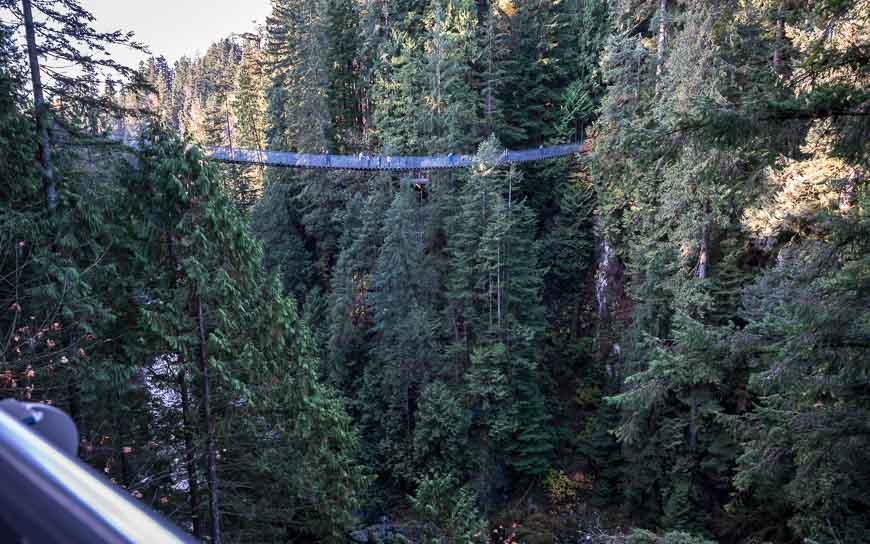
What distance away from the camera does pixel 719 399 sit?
13.1 metres

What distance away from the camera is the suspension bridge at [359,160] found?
20594 mm

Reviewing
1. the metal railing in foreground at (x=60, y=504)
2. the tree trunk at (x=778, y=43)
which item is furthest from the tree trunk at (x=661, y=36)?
the metal railing in foreground at (x=60, y=504)

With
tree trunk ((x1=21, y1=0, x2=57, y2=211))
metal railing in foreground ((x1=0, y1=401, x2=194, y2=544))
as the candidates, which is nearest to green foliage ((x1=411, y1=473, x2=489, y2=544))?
tree trunk ((x1=21, y1=0, x2=57, y2=211))

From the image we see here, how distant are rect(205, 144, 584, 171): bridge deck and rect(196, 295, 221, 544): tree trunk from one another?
14745 mm

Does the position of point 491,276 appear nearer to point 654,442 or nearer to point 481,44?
point 654,442

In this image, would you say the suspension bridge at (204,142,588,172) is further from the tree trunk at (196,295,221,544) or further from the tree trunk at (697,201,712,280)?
the tree trunk at (196,295,221,544)

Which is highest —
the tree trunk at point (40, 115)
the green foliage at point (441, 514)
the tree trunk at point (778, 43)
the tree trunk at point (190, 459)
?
the tree trunk at point (778, 43)

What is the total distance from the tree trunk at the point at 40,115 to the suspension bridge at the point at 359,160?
14.1 metres

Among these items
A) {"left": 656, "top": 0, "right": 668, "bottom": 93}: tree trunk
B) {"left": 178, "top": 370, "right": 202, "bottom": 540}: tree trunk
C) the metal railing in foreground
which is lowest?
{"left": 178, "top": 370, "right": 202, "bottom": 540}: tree trunk

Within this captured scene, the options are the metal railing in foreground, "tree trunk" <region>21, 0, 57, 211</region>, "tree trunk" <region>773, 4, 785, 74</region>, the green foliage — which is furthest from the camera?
"tree trunk" <region>773, 4, 785, 74</region>

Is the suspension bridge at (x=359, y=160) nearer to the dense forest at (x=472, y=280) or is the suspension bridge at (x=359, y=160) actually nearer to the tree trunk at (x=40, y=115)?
the dense forest at (x=472, y=280)

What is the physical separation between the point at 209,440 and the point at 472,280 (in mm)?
13143

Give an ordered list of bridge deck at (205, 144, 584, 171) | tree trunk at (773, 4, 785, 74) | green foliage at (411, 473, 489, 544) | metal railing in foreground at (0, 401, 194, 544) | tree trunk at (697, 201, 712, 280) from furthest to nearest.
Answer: bridge deck at (205, 144, 584, 171) → tree trunk at (697, 201, 712, 280) → tree trunk at (773, 4, 785, 74) → green foliage at (411, 473, 489, 544) → metal railing in foreground at (0, 401, 194, 544)

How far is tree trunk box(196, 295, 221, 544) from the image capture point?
691cm
